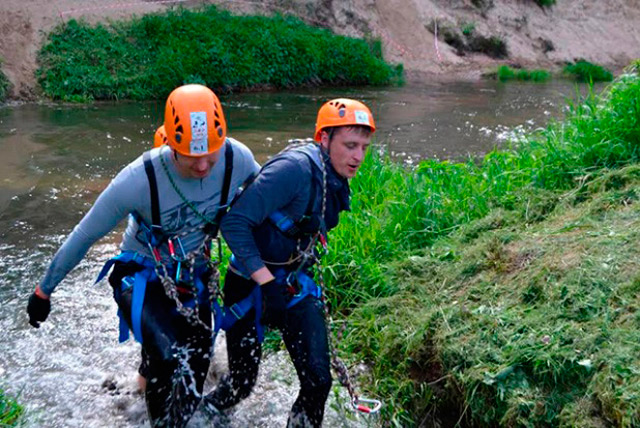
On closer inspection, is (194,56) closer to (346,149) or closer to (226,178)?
(226,178)

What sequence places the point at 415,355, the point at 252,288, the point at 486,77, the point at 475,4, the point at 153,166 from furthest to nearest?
the point at 475,4 → the point at 486,77 → the point at 415,355 → the point at 252,288 → the point at 153,166

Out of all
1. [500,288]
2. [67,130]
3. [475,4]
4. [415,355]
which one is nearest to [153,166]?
[415,355]

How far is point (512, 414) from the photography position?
336 centimetres

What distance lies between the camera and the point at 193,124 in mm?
3143

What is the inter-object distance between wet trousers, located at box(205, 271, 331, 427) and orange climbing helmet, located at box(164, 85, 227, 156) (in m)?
0.78

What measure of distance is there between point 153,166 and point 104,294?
258cm

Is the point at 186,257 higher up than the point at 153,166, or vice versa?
the point at 153,166

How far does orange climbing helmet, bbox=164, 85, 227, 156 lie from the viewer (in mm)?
3148

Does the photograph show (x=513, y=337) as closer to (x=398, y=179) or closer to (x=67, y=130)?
(x=398, y=179)

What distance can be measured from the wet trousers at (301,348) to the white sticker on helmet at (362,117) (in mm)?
890

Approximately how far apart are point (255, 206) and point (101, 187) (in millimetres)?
5514

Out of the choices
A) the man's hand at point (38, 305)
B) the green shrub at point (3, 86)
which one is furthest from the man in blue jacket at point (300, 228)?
the green shrub at point (3, 86)

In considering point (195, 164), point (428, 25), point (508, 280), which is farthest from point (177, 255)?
point (428, 25)

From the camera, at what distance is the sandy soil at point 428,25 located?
47.2 feet
